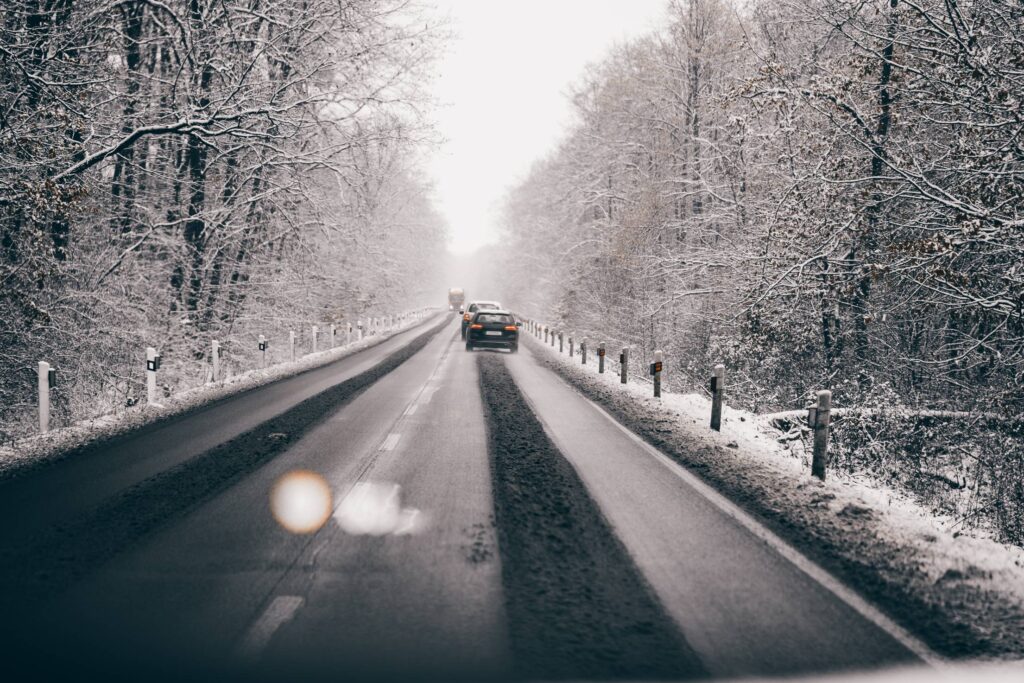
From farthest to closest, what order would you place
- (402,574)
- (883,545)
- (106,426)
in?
(106,426), (883,545), (402,574)

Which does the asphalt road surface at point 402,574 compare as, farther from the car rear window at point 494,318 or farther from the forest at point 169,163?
the car rear window at point 494,318

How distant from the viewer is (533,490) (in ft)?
20.9

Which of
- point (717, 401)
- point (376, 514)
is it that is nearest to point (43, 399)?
point (376, 514)

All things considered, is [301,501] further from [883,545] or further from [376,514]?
[883,545]

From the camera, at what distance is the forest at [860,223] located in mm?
8633

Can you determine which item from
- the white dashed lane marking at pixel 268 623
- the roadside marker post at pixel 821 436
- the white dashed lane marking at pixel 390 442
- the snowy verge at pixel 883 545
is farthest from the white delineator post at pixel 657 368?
the white dashed lane marking at pixel 268 623

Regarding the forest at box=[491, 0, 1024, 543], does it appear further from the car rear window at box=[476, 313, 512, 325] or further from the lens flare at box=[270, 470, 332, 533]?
the lens flare at box=[270, 470, 332, 533]

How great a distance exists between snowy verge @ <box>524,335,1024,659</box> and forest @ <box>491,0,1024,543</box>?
1.87 meters

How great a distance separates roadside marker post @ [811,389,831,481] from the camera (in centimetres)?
733

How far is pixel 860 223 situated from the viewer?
1141 centimetres

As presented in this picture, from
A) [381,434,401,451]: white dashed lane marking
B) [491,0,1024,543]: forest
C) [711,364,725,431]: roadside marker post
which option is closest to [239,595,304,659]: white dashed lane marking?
[381,434,401,451]: white dashed lane marking

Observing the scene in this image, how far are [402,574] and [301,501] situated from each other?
1964mm

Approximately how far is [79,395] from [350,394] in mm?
5130

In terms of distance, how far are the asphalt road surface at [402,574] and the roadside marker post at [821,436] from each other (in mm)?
1547
